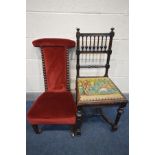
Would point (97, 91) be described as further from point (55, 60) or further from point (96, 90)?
point (55, 60)

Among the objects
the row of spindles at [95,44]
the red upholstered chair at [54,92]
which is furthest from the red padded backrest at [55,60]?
the row of spindles at [95,44]

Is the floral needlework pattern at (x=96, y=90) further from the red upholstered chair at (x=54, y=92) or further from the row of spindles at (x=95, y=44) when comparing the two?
the row of spindles at (x=95, y=44)

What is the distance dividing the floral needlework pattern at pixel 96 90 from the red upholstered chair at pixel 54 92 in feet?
0.50

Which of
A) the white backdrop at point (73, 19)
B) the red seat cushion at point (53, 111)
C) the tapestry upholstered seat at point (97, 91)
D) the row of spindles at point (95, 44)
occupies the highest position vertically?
the white backdrop at point (73, 19)

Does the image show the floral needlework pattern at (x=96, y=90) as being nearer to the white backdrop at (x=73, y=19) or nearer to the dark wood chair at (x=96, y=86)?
the dark wood chair at (x=96, y=86)

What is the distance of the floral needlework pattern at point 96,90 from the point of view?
162 cm

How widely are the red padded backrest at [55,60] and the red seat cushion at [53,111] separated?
209 millimetres

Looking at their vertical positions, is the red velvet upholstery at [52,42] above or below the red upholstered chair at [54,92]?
above

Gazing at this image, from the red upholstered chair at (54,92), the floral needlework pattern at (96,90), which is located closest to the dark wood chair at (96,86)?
the floral needlework pattern at (96,90)

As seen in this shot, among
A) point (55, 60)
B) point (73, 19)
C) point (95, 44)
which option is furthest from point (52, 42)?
point (95, 44)

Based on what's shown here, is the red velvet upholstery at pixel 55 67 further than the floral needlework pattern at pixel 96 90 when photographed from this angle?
Yes

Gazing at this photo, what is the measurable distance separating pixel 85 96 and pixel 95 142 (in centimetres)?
51

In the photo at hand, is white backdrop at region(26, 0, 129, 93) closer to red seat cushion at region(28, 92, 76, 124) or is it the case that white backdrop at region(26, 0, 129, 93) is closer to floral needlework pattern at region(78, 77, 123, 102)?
floral needlework pattern at region(78, 77, 123, 102)

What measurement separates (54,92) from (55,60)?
1.18 ft
